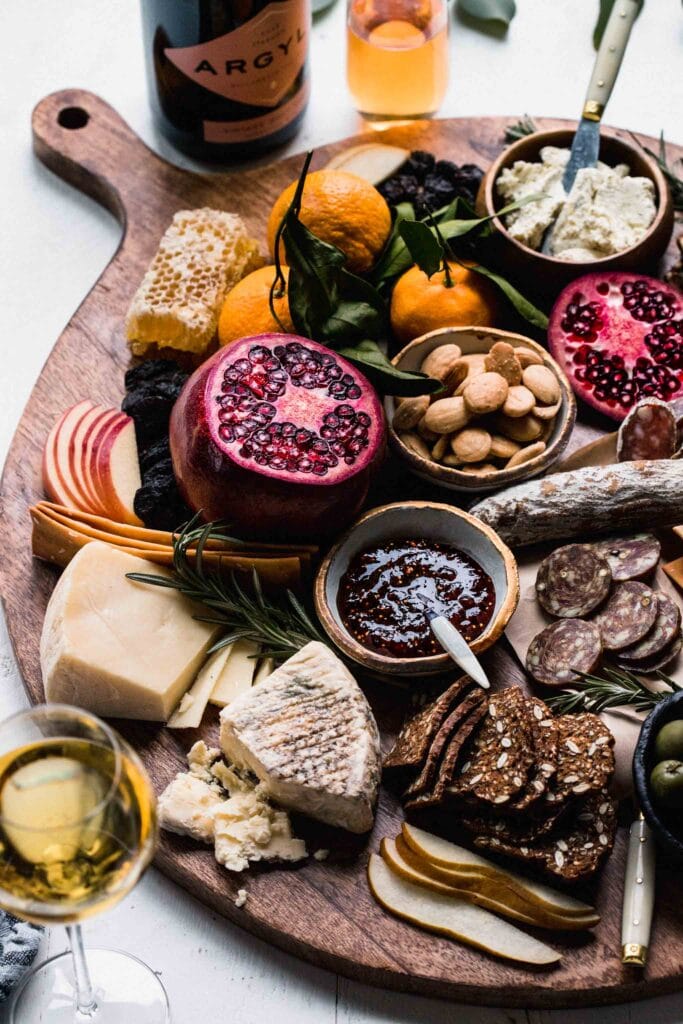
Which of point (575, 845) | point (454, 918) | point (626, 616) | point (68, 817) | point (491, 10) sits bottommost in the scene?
point (454, 918)

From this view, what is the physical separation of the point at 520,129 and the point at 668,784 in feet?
6.40

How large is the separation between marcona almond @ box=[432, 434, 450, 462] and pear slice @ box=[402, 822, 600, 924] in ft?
2.77

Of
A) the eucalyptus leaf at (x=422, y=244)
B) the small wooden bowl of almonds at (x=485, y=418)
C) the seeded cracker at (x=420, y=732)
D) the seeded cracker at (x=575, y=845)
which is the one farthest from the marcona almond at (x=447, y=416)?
the seeded cracker at (x=575, y=845)

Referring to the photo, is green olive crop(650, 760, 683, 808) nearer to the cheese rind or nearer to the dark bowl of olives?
the dark bowl of olives

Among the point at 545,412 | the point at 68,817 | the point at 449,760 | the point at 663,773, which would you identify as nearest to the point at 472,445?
the point at 545,412

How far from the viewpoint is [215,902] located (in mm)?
2342

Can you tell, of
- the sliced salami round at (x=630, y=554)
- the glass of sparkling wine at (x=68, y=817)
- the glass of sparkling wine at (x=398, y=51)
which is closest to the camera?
the glass of sparkling wine at (x=68, y=817)

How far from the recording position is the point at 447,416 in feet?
8.92

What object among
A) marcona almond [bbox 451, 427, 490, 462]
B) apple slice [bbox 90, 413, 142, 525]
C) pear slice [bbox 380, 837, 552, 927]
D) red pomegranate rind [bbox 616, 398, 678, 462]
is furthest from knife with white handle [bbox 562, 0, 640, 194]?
pear slice [bbox 380, 837, 552, 927]

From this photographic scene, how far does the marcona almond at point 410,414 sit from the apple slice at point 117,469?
0.61 meters

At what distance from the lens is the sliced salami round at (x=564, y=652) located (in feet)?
8.19

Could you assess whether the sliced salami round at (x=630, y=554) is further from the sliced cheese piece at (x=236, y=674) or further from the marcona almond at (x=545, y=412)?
the sliced cheese piece at (x=236, y=674)

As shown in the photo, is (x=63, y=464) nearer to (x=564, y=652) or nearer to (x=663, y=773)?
(x=564, y=652)

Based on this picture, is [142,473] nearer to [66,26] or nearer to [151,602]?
[151,602]
